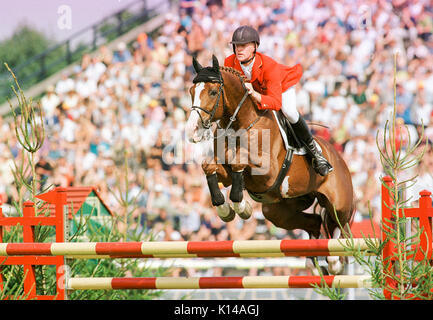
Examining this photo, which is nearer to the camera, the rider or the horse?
the horse

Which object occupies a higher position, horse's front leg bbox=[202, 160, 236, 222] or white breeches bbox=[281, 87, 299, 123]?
white breeches bbox=[281, 87, 299, 123]

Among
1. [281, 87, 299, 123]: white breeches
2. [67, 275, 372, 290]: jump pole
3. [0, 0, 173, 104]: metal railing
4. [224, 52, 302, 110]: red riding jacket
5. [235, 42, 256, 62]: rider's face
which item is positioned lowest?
[67, 275, 372, 290]: jump pole

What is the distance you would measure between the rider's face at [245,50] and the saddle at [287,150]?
46cm

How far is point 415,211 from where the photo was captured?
358 cm

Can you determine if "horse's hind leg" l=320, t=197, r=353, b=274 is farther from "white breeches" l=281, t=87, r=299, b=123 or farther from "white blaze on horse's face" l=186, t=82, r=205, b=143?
"white blaze on horse's face" l=186, t=82, r=205, b=143

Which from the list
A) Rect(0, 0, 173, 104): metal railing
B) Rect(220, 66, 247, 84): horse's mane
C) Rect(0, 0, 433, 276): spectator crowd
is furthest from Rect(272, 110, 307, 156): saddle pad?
Rect(0, 0, 173, 104): metal railing

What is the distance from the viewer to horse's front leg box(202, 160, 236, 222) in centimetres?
400

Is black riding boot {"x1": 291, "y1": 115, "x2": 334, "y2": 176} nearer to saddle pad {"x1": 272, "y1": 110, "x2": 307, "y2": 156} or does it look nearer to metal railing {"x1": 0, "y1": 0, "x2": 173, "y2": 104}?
saddle pad {"x1": 272, "y1": 110, "x2": 307, "y2": 156}

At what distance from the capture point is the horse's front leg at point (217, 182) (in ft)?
13.1

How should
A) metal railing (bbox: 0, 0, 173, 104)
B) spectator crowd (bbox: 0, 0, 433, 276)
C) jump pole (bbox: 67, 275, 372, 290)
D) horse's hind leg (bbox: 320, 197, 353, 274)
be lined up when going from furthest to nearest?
metal railing (bbox: 0, 0, 173, 104)
spectator crowd (bbox: 0, 0, 433, 276)
horse's hind leg (bbox: 320, 197, 353, 274)
jump pole (bbox: 67, 275, 372, 290)

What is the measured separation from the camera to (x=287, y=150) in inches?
177

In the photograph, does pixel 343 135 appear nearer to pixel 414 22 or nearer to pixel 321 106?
pixel 321 106

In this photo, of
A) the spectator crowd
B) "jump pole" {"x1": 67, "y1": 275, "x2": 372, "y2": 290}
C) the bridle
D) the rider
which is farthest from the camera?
the spectator crowd

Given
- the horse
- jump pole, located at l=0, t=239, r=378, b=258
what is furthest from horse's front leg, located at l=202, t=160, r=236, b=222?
jump pole, located at l=0, t=239, r=378, b=258
